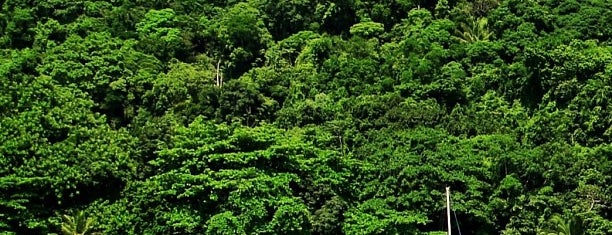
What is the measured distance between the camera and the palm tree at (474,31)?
49928 millimetres

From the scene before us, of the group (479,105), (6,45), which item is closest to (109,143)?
(6,45)

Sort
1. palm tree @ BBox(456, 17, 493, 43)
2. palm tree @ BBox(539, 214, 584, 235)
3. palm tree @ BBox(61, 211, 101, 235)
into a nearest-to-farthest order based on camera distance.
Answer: palm tree @ BBox(61, 211, 101, 235)
palm tree @ BBox(539, 214, 584, 235)
palm tree @ BBox(456, 17, 493, 43)

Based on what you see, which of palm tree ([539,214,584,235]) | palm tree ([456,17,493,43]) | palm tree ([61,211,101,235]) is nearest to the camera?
palm tree ([61,211,101,235])

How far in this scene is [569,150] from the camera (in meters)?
37.3

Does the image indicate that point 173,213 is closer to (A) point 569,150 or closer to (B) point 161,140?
(B) point 161,140

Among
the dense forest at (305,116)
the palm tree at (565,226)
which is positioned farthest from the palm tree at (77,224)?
the palm tree at (565,226)

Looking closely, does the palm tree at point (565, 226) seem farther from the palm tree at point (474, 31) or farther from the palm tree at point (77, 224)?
the palm tree at point (77, 224)

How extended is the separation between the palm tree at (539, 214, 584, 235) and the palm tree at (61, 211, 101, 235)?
18548 millimetres

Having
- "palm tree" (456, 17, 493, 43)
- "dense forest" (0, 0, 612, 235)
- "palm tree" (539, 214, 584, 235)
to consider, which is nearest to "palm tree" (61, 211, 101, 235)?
"dense forest" (0, 0, 612, 235)

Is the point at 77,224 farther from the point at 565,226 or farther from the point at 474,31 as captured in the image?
the point at 474,31

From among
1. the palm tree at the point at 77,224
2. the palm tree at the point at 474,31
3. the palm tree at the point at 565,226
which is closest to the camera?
the palm tree at the point at 77,224

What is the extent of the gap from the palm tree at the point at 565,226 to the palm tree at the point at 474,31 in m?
18.1

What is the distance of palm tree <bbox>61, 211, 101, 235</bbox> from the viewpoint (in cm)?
3234

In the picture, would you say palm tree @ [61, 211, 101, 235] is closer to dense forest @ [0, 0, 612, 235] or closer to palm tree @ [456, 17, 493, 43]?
dense forest @ [0, 0, 612, 235]
